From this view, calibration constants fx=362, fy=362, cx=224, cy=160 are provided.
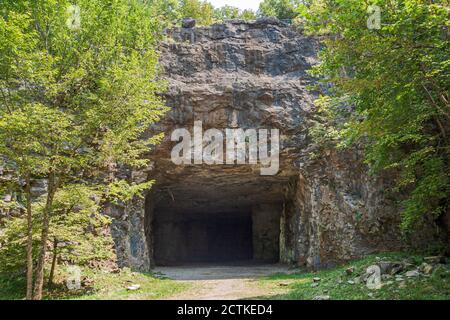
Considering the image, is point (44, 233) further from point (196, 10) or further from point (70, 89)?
point (196, 10)

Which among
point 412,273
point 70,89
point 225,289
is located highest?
point 70,89

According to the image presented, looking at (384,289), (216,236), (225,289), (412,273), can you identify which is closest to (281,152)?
(225,289)

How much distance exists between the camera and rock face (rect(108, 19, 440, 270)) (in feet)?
51.8

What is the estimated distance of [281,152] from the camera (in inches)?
681

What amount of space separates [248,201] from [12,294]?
52.9 ft

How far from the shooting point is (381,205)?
1523 centimetres

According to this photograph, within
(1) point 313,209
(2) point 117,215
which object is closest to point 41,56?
(2) point 117,215

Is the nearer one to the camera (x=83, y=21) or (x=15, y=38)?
(x=15, y=38)

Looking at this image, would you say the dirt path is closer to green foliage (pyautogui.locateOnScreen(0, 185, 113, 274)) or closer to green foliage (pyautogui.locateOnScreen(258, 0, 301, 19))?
green foliage (pyautogui.locateOnScreen(0, 185, 113, 274))

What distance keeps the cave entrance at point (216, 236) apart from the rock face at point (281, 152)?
4578mm

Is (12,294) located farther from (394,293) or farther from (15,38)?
(394,293)

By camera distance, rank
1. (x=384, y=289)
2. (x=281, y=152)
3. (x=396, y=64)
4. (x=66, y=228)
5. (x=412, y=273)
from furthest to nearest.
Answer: (x=281, y=152), (x=66, y=228), (x=412, y=273), (x=384, y=289), (x=396, y=64)

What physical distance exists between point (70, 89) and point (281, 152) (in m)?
10.2

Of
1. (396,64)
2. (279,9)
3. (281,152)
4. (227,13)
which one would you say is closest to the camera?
(396,64)
